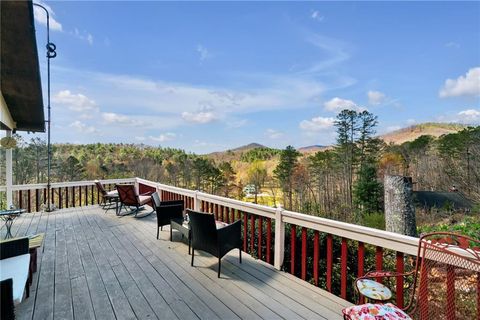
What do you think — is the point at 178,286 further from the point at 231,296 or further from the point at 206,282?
the point at 231,296

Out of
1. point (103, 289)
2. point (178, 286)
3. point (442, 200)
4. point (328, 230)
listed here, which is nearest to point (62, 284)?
point (103, 289)

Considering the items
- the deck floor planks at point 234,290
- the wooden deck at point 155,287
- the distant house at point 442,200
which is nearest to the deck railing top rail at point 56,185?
the wooden deck at point 155,287

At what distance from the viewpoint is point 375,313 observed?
151cm

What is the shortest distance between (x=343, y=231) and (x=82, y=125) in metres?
16.8

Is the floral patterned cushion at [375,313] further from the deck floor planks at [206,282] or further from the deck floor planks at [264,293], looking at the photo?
the deck floor planks at [206,282]

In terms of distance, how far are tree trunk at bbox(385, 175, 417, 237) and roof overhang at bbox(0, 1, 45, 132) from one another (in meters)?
11.2

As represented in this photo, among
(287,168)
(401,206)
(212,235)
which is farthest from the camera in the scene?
(287,168)

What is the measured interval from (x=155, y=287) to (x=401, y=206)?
372 inches

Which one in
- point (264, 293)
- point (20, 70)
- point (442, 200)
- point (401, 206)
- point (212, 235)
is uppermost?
point (20, 70)

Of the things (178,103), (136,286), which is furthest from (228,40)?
(136,286)

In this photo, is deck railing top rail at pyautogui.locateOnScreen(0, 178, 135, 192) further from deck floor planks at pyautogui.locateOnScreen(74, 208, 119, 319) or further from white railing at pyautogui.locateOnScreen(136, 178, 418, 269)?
white railing at pyautogui.locateOnScreen(136, 178, 418, 269)

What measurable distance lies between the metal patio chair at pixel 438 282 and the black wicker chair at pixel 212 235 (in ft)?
5.09

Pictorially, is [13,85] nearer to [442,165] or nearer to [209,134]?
[209,134]

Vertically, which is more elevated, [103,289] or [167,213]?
[167,213]
